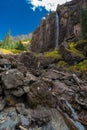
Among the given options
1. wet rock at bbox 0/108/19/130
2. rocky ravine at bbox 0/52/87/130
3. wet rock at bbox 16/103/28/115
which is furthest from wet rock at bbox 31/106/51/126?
wet rock at bbox 0/108/19/130

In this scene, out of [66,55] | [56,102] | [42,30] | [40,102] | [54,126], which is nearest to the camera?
[54,126]

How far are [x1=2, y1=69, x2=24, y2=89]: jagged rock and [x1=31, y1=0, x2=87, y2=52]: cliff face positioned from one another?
277ft

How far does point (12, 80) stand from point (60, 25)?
10103 centimetres

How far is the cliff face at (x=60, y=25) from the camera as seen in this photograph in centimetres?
11431

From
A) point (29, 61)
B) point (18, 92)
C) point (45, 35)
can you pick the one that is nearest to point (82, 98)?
point (18, 92)

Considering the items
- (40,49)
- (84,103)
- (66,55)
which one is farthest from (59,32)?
(84,103)

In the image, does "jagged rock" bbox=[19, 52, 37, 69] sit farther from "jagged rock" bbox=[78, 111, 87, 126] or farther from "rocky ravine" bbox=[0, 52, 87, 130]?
"jagged rock" bbox=[78, 111, 87, 126]

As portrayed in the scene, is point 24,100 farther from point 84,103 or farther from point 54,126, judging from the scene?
point 84,103

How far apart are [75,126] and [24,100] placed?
6845 millimetres

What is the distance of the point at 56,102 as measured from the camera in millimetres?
25969

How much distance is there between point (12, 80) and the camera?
2552cm

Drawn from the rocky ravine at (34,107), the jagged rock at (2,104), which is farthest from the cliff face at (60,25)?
the jagged rock at (2,104)

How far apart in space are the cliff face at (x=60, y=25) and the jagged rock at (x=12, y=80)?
8436cm

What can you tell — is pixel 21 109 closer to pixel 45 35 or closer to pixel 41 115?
pixel 41 115
